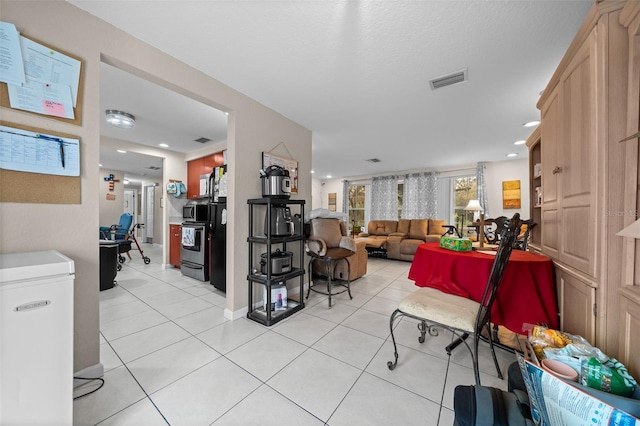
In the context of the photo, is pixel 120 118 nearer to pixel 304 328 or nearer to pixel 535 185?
pixel 304 328

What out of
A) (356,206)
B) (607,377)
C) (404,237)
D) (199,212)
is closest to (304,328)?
(607,377)

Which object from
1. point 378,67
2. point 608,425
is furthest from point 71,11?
point 608,425

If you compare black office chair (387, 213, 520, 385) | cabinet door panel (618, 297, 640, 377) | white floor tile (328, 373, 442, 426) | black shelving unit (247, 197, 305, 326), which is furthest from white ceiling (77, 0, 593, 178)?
white floor tile (328, 373, 442, 426)

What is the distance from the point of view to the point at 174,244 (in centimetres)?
458

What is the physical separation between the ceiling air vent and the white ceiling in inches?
2.3

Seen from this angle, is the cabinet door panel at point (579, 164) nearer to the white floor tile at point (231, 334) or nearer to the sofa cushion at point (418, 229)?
the white floor tile at point (231, 334)

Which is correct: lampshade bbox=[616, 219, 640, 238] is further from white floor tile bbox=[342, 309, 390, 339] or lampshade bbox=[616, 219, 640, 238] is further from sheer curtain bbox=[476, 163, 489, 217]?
sheer curtain bbox=[476, 163, 489, 217]

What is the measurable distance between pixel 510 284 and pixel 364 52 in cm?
210

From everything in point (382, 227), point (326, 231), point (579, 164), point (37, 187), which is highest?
point (579, 164)

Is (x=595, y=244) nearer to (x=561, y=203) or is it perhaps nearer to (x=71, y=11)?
(x=561, y=203)

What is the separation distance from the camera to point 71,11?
1.41 meters

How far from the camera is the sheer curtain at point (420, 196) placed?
6.27m

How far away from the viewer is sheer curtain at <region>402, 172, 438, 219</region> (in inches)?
247

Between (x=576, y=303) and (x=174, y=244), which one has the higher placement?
(x=576, y=303)
